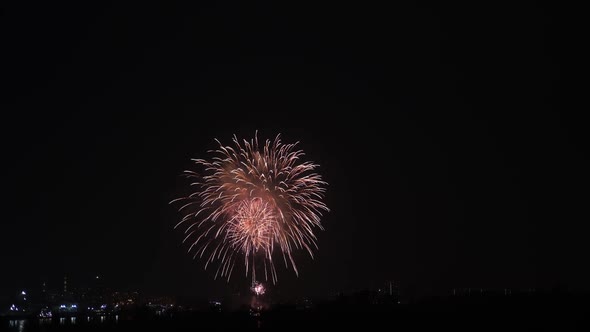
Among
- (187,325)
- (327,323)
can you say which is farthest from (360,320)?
(187,325)

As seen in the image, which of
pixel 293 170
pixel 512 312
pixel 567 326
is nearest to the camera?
pixel 567 326

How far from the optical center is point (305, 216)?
208 feet

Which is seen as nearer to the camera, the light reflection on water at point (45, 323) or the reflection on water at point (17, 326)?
the reflection on water at point (17, 326)

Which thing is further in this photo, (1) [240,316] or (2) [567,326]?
(1) [240,316]

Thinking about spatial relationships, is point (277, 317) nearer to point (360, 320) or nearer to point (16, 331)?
point (360, 320)

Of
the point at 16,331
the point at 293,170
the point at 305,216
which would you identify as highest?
the point at 293,170

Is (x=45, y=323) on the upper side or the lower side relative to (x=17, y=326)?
upper

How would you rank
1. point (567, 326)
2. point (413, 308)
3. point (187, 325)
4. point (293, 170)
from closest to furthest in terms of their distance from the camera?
point (567, 326), point (293, 170), point (187, 325), point (413, 308)

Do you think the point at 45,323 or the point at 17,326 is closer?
the point at 17,326

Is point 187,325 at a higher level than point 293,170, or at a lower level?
lower

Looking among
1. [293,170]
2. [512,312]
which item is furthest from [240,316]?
[512,312]

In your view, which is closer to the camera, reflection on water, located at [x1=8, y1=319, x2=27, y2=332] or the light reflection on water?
reflection on water, located at [x1=8, y1=319, x2=27, y2=332]

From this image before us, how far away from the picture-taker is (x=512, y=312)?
2317 inches

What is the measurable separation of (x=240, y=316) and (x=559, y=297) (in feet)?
105
